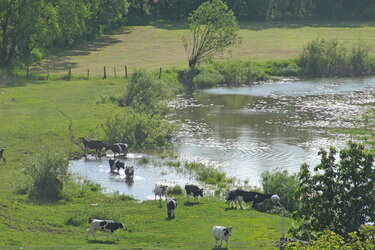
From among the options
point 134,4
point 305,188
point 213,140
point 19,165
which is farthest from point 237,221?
point 134,4

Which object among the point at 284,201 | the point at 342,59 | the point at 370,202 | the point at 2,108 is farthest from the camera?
the point at 342,59

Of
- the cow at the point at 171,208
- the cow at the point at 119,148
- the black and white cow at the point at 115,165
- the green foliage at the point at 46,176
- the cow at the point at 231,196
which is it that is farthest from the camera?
the cow at the point at 119,148

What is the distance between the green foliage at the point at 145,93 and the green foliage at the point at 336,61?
35.0 metres

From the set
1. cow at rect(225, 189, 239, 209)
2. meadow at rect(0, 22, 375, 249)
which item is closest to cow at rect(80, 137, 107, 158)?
meadow at rect(0, 22, 375, 249)

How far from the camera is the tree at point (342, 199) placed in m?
23.5

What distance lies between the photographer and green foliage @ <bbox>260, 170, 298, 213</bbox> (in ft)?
116

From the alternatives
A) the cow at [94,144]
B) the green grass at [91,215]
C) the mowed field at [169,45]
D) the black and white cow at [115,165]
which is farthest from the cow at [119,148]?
the mowed field at [169,45]

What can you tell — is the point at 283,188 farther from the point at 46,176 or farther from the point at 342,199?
the point at 46,176

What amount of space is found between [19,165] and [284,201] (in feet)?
64.0

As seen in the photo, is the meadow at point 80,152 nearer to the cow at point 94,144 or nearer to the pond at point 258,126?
the cow at point 94,144

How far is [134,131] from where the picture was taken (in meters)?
52.7

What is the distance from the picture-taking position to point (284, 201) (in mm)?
35625

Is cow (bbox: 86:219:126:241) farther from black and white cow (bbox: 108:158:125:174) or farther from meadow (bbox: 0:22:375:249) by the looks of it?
black and white cow (bbox: 108:158:125:174)

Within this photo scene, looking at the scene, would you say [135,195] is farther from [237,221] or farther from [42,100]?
[42,100]
